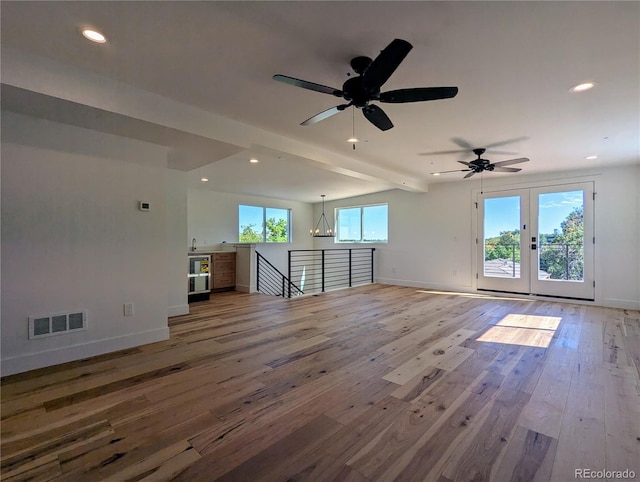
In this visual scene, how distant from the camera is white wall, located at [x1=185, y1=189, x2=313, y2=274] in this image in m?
7.52

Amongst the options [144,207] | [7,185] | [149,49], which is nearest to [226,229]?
[144,207]

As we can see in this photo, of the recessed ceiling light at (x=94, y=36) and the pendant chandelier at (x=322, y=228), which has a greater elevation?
the recessed ceiling light at (x=94, y=36)

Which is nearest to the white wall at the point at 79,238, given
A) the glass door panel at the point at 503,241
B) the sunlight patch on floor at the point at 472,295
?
the sunlight patch on floor at the point at 472,295

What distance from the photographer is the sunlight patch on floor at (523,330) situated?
3.55 m

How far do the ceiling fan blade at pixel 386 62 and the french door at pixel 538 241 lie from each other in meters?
5.47

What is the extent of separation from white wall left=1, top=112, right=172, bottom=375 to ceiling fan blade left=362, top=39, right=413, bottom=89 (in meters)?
2.69

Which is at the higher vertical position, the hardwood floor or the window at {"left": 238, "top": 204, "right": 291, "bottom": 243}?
the window at {"left": 238, "top": 204, "right": 291, "bottom": 243}

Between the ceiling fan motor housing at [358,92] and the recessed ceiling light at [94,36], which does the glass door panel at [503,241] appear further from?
the recessed ceiling light at [94,36]

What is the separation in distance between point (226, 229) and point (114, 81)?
563 cm

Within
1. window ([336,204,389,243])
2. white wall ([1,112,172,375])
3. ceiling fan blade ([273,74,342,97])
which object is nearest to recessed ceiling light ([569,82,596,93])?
ceiling fan blade ([273,74,342,97])

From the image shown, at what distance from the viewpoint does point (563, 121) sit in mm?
3459

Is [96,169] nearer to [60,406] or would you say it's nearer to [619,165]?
[60,406]

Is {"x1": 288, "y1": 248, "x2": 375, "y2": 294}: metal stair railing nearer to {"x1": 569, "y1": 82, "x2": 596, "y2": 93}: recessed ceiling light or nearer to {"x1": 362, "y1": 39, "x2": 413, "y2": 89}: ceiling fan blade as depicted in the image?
{"x1": 569, "y1": 82, "x2": 596, "y2": 93}: recessed ceiling light

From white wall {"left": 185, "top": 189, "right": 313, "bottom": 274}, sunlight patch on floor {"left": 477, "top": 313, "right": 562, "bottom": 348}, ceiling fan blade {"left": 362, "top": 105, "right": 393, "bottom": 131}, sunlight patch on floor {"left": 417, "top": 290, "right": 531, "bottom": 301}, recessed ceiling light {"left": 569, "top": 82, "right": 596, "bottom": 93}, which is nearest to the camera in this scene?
ceiling fan blade {"left": 362, "top": 105, "right": 393, "bottom": 131}
